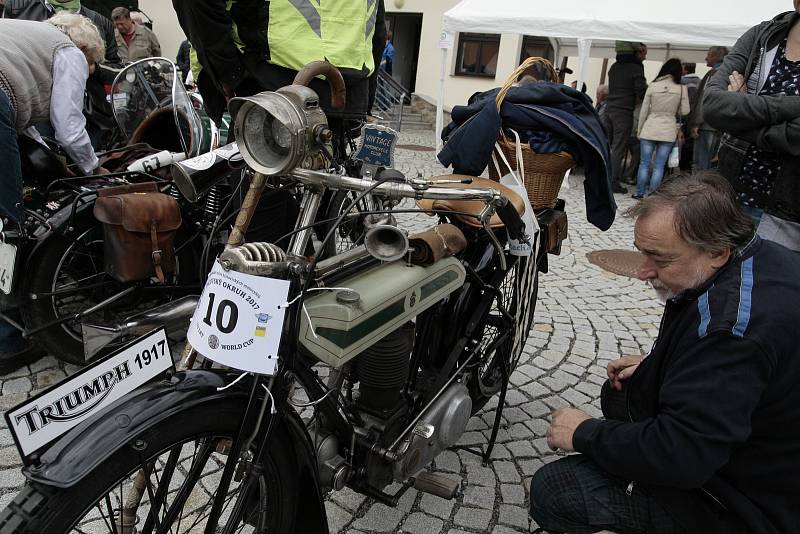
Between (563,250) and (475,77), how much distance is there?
9695 millimetres

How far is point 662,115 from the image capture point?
836cm

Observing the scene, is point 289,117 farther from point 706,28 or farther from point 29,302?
point 706,28

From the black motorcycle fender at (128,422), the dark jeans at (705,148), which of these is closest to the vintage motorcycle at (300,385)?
the black motorcycle fender at (128,422)

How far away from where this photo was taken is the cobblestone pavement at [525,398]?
2.36m

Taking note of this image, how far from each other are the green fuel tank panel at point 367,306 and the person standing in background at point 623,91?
7798 millimetres

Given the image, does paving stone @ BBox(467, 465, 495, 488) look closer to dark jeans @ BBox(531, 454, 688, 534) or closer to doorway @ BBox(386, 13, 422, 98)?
dark jeans @ BBox(531, 454, 688, 534)

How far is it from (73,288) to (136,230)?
0.51m

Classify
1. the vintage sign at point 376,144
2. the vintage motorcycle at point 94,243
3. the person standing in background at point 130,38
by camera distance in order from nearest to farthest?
the vintage sign at point 376,144, the vintage motorcycle at point 94,243, the person standing in background at point 130,38

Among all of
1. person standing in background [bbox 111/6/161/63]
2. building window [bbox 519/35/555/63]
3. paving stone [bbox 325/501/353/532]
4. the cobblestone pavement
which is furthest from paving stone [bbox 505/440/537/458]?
building window [bbox 519/35/555/63]

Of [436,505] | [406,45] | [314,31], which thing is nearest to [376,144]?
[314,31]

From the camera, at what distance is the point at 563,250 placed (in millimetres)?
6090

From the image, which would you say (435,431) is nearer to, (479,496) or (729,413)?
(479,496)

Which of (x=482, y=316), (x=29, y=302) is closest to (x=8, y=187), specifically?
(x=29, y=302)

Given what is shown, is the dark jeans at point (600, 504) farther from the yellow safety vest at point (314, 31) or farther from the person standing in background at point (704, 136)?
the person standing in background at point (704, 136)
